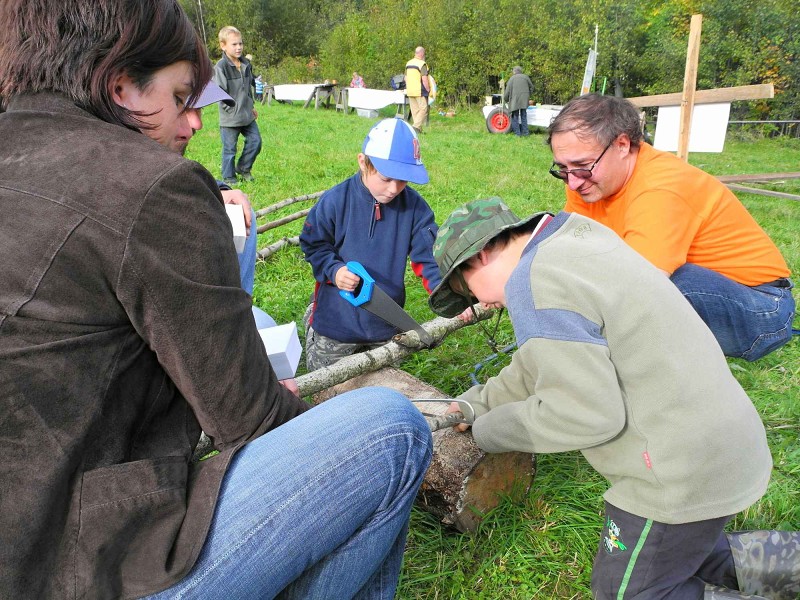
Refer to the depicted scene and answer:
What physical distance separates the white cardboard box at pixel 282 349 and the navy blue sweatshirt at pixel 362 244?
2.98 feet

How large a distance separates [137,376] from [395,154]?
2.04 metres

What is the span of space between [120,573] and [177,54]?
1097mm

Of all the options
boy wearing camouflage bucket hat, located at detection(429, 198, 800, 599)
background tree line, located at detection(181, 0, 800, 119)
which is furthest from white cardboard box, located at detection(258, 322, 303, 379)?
background tree line, located at detection(181, 0, 800, 119)

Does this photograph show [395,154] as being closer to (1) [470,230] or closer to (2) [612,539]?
(1) [470,230]

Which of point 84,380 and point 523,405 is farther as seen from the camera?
point 523,405

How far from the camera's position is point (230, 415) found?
133 cm

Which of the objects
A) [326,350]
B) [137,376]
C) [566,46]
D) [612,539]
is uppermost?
[566,46]

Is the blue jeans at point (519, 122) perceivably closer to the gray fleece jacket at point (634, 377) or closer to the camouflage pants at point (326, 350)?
the camouflage pants at point (326, 350)

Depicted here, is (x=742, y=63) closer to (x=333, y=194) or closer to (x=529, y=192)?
(x=529, y=192)

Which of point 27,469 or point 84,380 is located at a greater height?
point 84,380

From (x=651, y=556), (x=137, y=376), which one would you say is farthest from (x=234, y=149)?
(x=651, y=556)

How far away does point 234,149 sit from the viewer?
812 cm

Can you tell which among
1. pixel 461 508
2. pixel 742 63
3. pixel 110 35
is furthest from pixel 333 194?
pixel 742 63

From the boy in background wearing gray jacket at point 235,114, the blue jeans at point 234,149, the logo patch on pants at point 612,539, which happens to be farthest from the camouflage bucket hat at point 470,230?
the blue jeans at point 234,149
